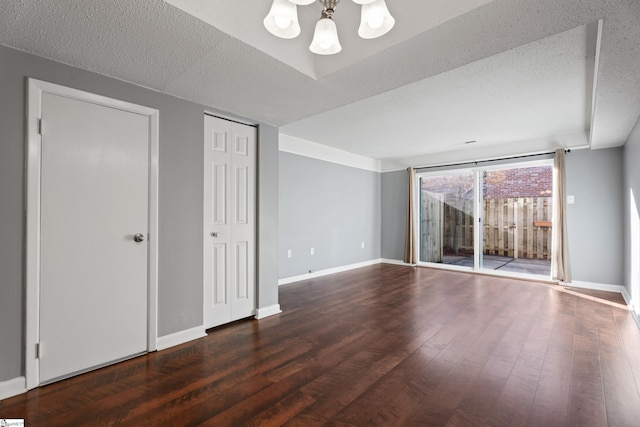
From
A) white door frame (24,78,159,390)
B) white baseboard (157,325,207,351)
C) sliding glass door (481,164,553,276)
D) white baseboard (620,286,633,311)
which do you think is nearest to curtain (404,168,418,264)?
sliding glass door (481,164,553,276)

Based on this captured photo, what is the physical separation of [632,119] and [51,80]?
5253mm

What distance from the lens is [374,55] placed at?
1.96 metres

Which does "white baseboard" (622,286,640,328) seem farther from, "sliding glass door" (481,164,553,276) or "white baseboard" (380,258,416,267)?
"white baseboard" (380,258,416,267)

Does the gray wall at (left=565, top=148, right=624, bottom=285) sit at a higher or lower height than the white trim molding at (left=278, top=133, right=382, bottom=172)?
lower

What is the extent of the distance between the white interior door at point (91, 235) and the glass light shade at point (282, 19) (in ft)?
5.19

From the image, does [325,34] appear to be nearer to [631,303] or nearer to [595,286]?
[631,303]

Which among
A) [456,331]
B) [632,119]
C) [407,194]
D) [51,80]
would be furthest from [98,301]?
[407,194]

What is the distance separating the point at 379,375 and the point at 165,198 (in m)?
2.22

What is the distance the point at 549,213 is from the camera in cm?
512

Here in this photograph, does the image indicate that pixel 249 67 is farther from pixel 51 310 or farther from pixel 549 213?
pixel 549 213

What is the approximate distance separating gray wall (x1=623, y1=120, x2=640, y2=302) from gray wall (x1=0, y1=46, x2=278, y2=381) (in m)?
3.97

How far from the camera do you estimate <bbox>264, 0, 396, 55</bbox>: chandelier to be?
137 cm

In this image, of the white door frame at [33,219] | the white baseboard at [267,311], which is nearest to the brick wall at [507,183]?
the white baseboard at [267,311]

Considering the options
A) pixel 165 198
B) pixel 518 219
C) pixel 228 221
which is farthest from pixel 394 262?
pixel 165 198
